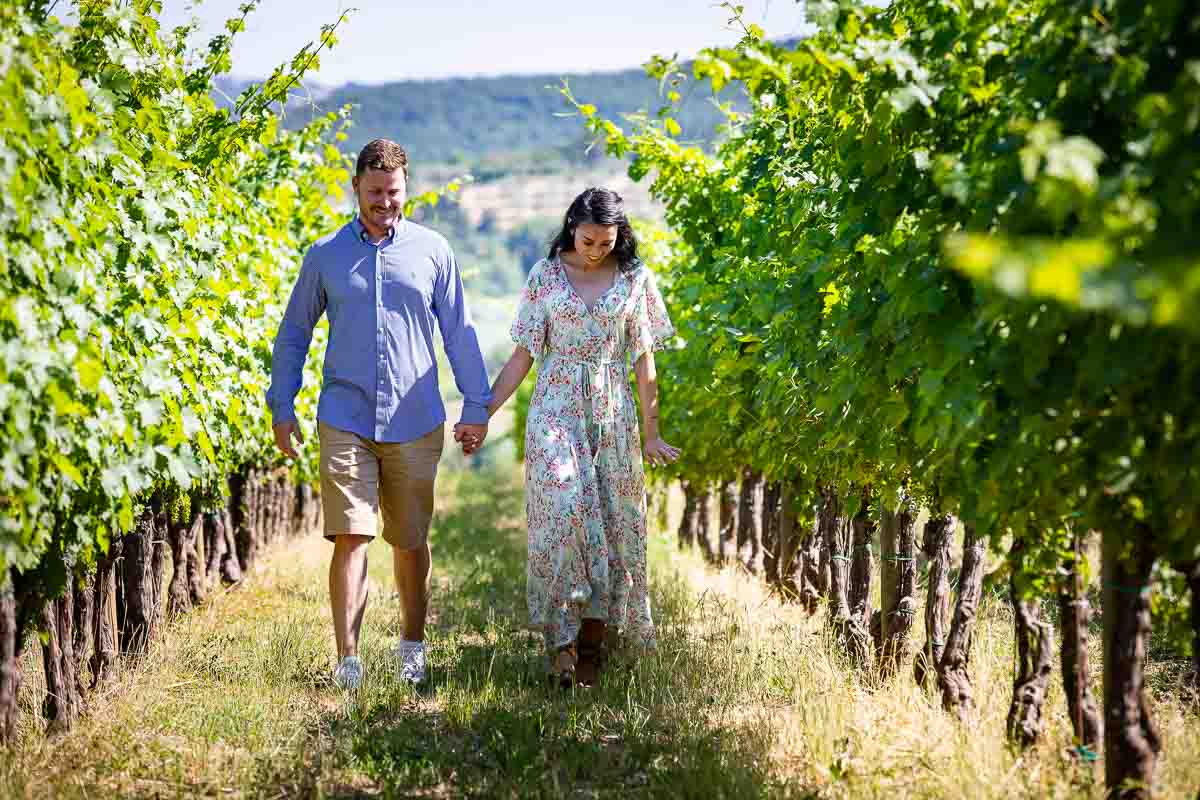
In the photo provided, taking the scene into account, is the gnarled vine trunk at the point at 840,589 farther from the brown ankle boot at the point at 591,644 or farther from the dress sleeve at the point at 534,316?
the dress sleeve at the point at 534,316

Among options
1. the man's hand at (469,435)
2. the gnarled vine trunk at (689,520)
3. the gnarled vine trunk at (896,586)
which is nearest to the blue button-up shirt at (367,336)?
the man's hand at (469,435)

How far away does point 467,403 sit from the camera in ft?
16.4

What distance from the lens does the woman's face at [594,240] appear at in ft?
16.0

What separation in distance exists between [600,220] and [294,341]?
135 centimetres

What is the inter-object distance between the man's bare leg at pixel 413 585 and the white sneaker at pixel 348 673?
1.32ft

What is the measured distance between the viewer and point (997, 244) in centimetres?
162

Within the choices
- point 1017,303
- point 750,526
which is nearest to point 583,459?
point 1017,303

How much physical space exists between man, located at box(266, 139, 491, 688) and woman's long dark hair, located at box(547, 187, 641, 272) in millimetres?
547

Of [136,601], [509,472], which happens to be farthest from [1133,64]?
[509,472]

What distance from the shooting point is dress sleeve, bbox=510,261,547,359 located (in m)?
5.04

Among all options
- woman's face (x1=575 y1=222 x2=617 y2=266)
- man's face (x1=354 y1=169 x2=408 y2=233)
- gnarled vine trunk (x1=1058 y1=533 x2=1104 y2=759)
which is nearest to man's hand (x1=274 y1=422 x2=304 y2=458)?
man's face (x1=354 y1=169 x2=408 y2=233)

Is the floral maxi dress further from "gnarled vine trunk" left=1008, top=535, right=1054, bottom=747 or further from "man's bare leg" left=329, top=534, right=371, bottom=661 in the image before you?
"gnarled vine trunk" left=1008, top=535, right=1054, bottom=747

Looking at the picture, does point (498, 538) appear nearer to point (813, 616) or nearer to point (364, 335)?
point (813, 616)

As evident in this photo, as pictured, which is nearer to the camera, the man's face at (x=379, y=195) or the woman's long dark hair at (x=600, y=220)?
the man's face at (x=379, y=195)
